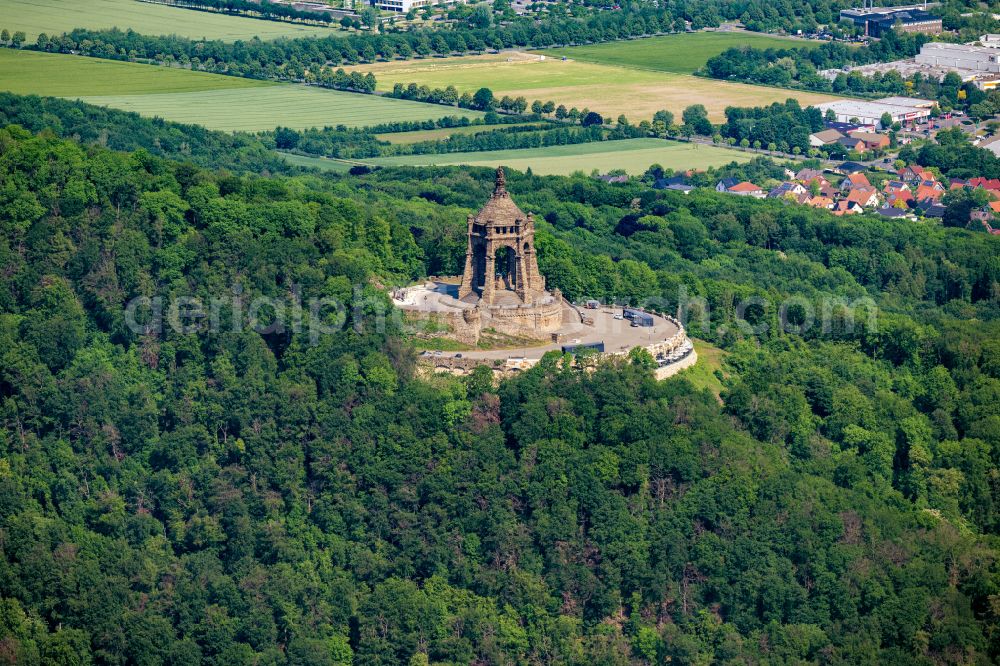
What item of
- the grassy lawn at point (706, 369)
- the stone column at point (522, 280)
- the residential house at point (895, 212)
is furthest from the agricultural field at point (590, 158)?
the stone column at point (522, 280)

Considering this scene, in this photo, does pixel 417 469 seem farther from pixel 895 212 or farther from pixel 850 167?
pixel 850 167

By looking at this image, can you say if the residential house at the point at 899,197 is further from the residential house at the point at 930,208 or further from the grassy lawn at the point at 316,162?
the grassy lawn at the point at 316,162

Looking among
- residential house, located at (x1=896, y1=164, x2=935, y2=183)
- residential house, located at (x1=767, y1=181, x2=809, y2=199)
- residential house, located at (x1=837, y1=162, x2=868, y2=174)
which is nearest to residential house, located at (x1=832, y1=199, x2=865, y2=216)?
residential house, located at (x1=767, y1=181, x2=809, y2=199)

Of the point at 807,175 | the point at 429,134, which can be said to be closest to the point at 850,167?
the point at 807,175

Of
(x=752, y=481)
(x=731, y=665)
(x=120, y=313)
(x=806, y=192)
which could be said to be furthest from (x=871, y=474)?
(x=806, y=192)

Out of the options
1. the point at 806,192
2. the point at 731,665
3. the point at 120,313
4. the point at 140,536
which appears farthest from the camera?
the point at 806,192

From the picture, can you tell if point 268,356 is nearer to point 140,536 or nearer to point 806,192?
point 140,536
